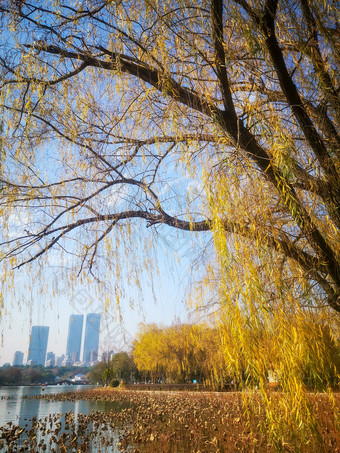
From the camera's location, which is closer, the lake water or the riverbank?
the riverbank

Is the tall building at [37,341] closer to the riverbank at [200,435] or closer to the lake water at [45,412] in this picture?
the riverbank at [200,435]

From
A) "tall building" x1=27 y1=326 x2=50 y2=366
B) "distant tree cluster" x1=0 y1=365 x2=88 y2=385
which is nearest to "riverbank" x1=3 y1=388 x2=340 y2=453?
"tall building" x1=27 y1=326 x2=50 y2=366

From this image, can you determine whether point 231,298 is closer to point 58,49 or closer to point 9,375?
point 58,49

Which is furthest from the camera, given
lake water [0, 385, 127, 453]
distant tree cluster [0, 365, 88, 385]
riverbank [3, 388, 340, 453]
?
distant tree cluster [0, 365, 88, 385]

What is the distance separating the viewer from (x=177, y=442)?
148 inches

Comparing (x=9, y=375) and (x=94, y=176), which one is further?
(x=9, y=375)

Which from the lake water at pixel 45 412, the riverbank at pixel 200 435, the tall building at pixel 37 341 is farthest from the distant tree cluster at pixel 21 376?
the tall building at pixel 37 341

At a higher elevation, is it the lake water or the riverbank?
the riverbank

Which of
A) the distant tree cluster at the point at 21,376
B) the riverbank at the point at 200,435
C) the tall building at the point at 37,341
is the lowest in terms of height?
the distant tree cluster at the point at 21,376

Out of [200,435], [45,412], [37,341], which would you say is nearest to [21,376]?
[45,412]

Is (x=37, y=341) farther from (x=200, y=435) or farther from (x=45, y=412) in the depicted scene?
(x=45, y=412)

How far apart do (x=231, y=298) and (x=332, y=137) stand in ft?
3.87

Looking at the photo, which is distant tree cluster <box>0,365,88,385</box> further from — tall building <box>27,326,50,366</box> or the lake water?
tall building <box>27,326,50,366</box>

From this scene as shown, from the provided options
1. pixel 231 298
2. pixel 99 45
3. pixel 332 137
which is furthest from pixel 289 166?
pixel 99 45
